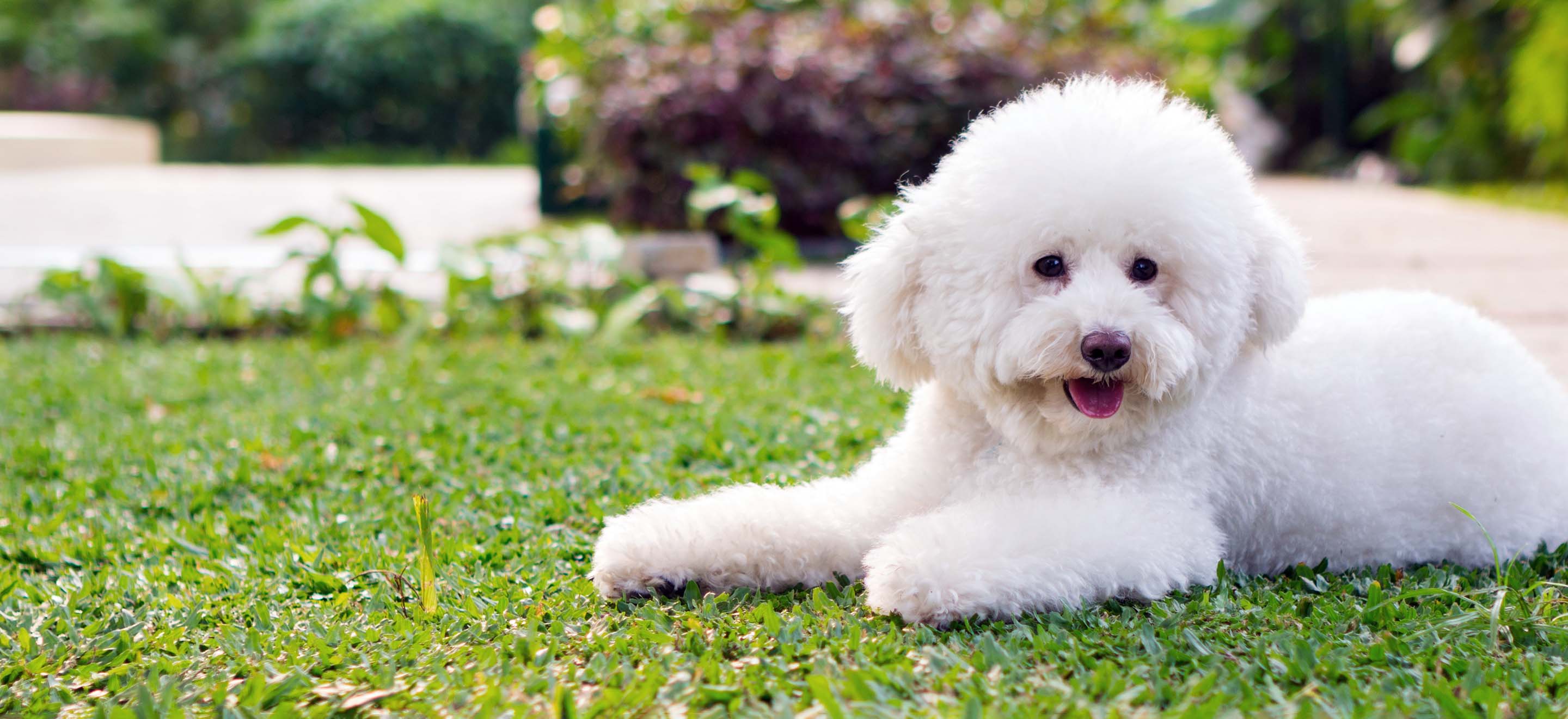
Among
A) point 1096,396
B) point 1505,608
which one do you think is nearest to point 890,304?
point 1096,396

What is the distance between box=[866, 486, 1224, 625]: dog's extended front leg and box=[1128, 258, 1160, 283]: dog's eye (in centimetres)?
40

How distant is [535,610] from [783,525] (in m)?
0.52

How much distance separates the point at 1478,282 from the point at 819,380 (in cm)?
386

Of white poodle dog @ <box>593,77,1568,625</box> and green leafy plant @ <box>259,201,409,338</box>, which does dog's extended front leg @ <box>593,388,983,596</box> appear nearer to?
white poodle dog @ <box>593,77,1568,625</box>

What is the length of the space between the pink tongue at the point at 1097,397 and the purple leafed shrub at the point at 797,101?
583 centimetres

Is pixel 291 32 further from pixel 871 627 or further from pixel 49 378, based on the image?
pixel 871 627

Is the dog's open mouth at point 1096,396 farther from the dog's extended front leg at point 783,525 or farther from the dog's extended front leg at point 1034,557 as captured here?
the dog's extended front leg at point 783,525

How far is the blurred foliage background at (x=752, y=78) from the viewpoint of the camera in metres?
8.27

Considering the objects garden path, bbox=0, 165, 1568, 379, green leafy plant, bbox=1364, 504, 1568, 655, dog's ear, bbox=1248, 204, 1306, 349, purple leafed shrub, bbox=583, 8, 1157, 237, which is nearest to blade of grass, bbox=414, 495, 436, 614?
dog's ear, bbox=1248, 204, 1306, 349

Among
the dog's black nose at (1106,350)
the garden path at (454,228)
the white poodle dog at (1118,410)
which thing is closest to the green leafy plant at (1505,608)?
the white poodle dog at (1118,410)

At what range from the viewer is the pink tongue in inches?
93.1

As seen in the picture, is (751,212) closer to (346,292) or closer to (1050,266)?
(346,292)

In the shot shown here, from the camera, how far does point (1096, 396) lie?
2.38 metres

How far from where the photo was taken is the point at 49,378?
5.02 meters
